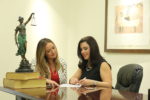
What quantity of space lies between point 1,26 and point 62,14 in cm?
131

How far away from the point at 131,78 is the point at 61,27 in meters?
2.13

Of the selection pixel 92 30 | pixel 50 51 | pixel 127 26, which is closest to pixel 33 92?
pixel 50 51

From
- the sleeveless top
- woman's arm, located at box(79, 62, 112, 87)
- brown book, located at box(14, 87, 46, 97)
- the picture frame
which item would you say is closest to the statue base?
brown book, located at box(14, 87, 46, 97)

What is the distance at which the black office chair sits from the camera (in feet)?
8.65

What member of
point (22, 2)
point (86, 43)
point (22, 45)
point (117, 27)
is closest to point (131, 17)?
point (117, 27)

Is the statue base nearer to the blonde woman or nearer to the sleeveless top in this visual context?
the blonde woman

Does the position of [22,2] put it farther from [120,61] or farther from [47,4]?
[120,61]

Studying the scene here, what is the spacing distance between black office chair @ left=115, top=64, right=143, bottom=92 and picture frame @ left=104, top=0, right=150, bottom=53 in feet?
3.33

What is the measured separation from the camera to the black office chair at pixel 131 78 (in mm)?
2637

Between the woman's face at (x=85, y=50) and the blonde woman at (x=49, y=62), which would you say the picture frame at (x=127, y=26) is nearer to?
the woman's face at (x=85, y=50)

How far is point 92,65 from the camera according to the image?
2.97 meters

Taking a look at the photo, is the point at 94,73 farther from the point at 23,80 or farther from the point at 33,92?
the point at 33,92

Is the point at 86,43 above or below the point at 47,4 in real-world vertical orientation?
below

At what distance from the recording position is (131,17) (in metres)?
3.87
